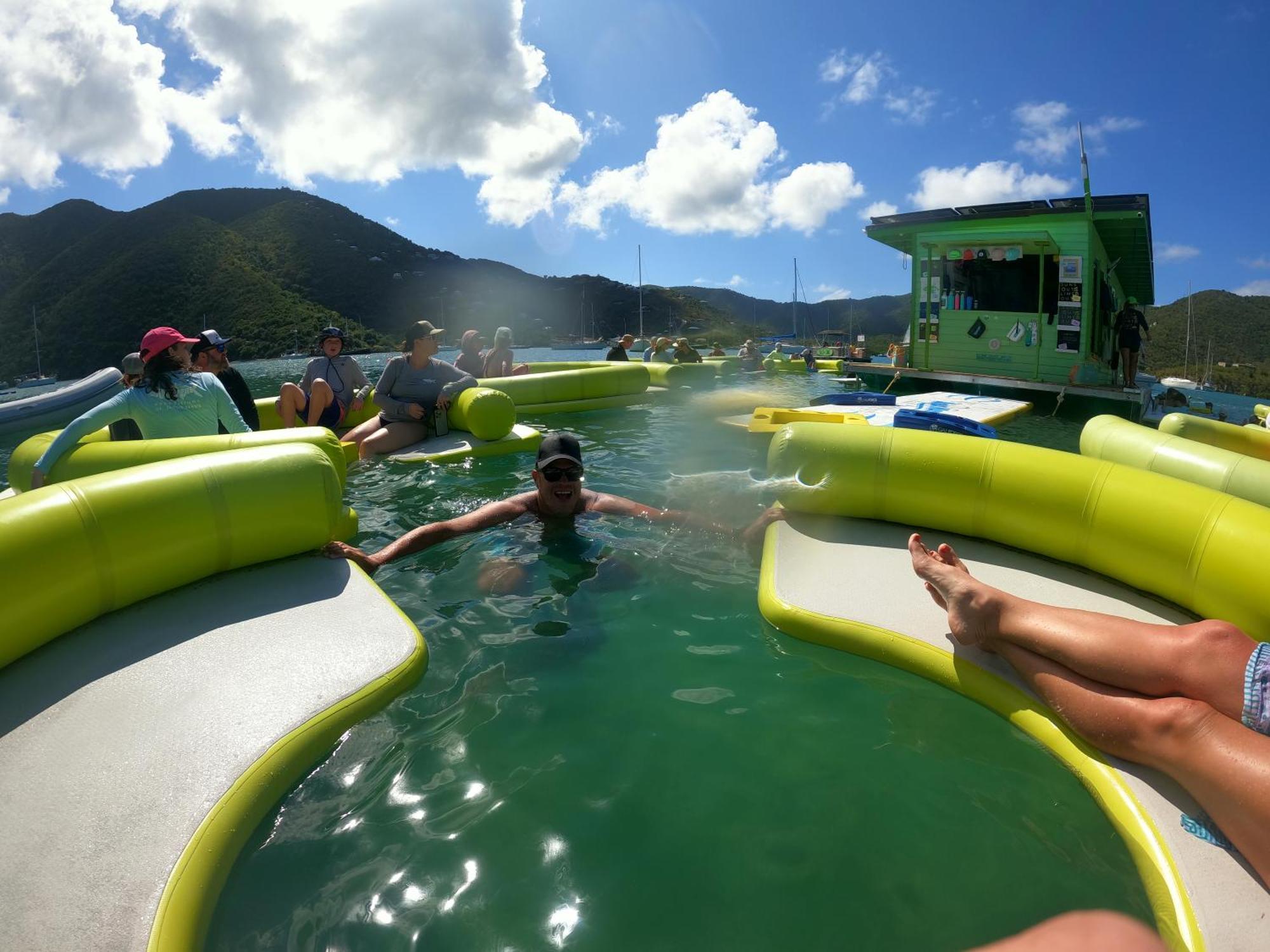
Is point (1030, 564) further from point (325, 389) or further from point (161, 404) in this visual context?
point (325, 389)

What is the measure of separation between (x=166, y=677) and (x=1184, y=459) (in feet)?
16.0

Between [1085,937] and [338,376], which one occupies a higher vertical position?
[338,376]

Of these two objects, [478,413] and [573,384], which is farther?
[573,384]

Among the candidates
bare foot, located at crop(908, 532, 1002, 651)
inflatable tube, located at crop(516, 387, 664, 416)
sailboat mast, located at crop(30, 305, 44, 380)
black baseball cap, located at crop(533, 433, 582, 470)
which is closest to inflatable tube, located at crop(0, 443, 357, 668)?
black baseball cap, located at crop(533, 433, 582, 470)

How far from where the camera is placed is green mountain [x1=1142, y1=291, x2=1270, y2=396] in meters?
51.7

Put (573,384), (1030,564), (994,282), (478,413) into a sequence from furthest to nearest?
(994,282)
(573,384)
(478,413)
(1030,564)

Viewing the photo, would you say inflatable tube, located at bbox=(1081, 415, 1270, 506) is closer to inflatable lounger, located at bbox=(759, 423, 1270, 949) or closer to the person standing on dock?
inflatable lounger, located at bbox=(759, 423, 1270, 949)

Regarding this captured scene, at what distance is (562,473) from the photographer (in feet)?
13.6

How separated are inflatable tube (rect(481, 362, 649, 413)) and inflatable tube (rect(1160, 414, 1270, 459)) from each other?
23.6 ft

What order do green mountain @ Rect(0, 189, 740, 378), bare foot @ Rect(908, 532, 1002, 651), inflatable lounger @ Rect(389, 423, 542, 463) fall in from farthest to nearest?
green mountain @ Rect(0, 189, 740, 378)
inflatable lounger @ Rect(389, 423, 542, 463)
bare foot @ Rect(908, 532, 1002, 651)

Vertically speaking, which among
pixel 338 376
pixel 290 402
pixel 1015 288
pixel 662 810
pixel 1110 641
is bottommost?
pixel 662 810

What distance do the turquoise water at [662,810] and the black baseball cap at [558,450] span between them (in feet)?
3.49

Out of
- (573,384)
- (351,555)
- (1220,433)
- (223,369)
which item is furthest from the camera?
(573,384)

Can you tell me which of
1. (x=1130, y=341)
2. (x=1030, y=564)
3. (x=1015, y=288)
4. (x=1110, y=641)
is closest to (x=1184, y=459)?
(x=1030, y=564)
